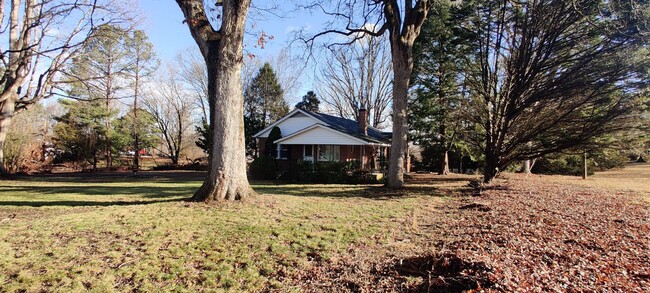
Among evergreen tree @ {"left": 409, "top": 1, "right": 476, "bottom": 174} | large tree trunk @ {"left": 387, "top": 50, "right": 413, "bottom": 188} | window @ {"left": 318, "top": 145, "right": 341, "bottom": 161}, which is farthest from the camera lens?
window @ {"left": 318, "top": 145, "right": 341, "bottom": 161}

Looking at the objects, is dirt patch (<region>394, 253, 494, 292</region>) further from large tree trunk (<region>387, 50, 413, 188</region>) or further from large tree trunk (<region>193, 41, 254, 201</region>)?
large tree trunk (<region>387, 50, 413, 188</region>)

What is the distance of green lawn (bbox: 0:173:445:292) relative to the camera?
4.04 meters

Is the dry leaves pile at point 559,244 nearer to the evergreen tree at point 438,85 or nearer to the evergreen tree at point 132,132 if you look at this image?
the evergreen tree at point 438,85

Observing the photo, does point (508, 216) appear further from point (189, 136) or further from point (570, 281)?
point (189, 136)

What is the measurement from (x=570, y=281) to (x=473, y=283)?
1167mm

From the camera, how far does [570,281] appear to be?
3.65 metres

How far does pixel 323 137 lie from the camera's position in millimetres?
21391

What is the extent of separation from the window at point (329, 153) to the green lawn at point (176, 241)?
45.9 feet

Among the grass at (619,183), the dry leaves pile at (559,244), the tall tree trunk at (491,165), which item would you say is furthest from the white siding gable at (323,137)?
the dry leaves pile at (559,244)

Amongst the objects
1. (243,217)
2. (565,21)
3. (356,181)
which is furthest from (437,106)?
(243,217)

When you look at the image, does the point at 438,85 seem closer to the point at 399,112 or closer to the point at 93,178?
the point at 399,112

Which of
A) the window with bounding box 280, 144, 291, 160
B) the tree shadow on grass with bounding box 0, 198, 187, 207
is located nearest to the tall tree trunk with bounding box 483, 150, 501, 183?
the tree shadow on grass with bounding box 0, 198, 187, 207

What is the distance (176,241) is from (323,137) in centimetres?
1631

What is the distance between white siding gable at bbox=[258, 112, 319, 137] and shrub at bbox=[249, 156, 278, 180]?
4.69 metres
